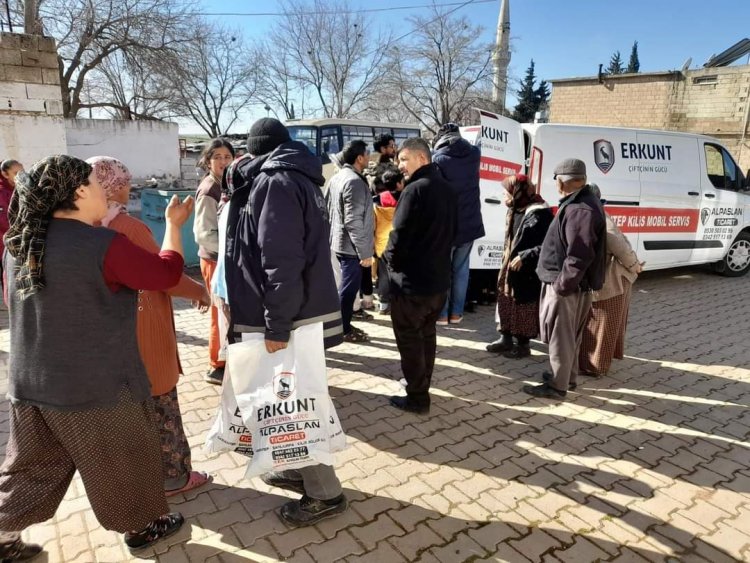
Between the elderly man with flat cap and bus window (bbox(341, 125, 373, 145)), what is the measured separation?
44.0ft

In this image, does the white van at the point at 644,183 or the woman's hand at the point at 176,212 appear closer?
the woman's hand at the point at 176,212

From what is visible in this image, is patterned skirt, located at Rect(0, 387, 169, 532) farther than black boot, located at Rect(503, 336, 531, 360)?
No

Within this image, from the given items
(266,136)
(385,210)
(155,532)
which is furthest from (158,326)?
(385,210)

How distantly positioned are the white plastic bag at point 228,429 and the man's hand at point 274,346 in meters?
0.27

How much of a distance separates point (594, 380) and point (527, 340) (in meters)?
0.68

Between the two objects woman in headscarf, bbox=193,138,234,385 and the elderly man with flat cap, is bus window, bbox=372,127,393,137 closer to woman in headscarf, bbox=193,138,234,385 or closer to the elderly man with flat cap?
woman in headscarf, bbox=193,138,234,385

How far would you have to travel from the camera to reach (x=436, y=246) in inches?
131

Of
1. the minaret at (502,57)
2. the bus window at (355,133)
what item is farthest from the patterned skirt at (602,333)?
the minaret at (502,57)

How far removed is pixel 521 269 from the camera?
4387 mm

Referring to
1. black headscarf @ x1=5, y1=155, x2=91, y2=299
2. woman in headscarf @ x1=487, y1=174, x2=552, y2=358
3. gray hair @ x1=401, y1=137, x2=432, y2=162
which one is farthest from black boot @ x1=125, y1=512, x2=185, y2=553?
woman in headscarf @ x1=487, y1=174, x2=552, y2=358

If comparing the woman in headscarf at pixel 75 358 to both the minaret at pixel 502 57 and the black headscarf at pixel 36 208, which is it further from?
the minaret at pixel 502 57

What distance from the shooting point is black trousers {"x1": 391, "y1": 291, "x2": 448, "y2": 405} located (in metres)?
3.37

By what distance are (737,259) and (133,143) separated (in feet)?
57.9

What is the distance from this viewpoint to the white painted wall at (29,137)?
6832 millimetres
